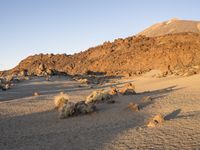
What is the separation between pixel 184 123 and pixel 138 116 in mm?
2085

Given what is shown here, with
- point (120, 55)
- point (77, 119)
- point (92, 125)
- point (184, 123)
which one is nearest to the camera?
point (184, 123)

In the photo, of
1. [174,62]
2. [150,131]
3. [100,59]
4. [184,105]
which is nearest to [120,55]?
[100,59]

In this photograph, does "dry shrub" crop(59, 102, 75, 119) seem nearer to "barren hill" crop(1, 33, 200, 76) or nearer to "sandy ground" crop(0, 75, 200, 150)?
"sandy ground" crop(0, 75, 200, 150)

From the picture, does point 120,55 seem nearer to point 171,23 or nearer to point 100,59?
point 100,59

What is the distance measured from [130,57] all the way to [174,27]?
89.0 ft

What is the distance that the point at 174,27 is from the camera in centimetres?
8756

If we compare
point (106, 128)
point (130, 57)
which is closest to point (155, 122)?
point (106, 128)

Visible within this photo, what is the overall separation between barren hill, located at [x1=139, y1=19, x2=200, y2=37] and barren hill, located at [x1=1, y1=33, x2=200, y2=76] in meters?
17.2

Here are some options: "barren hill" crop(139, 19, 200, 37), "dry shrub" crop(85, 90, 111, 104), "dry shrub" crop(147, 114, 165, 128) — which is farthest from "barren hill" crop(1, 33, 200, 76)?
"dry shrub" crop(147, 114, 165, 128)

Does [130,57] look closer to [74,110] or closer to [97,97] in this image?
[97,97]

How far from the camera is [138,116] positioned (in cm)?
1303

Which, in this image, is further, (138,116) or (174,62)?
(174,62)

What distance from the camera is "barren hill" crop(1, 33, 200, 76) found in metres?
58.2

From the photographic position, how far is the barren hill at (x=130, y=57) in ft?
191
